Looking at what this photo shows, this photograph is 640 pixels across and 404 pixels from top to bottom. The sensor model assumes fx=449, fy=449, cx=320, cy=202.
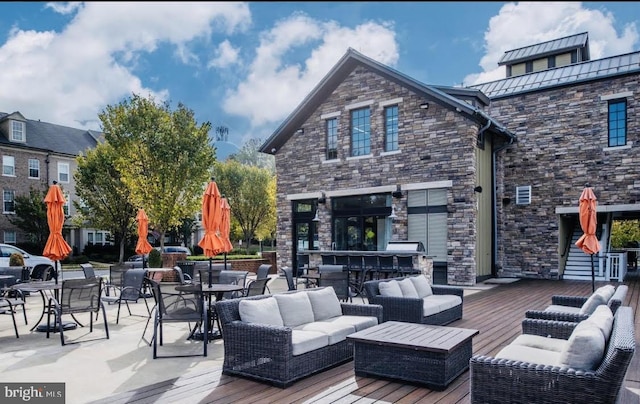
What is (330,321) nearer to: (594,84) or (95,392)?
(95,392)

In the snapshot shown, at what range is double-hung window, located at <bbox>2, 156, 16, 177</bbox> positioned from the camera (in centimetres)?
2553

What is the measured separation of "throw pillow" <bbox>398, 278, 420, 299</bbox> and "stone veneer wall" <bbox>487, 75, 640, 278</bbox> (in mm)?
9105

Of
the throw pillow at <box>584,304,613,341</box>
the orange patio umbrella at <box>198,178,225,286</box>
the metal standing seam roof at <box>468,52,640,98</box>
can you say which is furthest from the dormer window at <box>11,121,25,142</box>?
the throw pillow at <box>584,304,613,341</box>

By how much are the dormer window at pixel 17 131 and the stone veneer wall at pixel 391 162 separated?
19054mm

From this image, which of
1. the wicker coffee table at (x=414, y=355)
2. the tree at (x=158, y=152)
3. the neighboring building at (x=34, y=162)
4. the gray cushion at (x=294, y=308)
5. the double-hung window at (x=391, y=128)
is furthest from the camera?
the neighboring building at (x=34, y=162)

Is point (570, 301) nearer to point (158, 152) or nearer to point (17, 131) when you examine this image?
point (158, 152)

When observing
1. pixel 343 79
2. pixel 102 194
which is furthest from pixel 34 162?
pixel 343 79

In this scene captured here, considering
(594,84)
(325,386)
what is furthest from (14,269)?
(594,84)

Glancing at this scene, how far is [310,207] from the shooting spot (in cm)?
1596

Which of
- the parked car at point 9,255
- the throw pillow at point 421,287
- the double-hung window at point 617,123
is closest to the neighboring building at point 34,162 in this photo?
the parked car at point 9,255

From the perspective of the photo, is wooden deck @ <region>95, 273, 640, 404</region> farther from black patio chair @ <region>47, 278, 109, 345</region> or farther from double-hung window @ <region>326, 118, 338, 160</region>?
double-hung window @ <region>326, 118, 338, 160</region>

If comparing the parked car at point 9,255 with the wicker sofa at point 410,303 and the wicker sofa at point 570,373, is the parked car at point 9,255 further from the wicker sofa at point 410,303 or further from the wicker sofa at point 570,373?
the wicker sofa at point 570,373

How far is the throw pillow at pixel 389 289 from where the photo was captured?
6.65 meters

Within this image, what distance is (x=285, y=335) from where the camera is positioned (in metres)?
4.21
